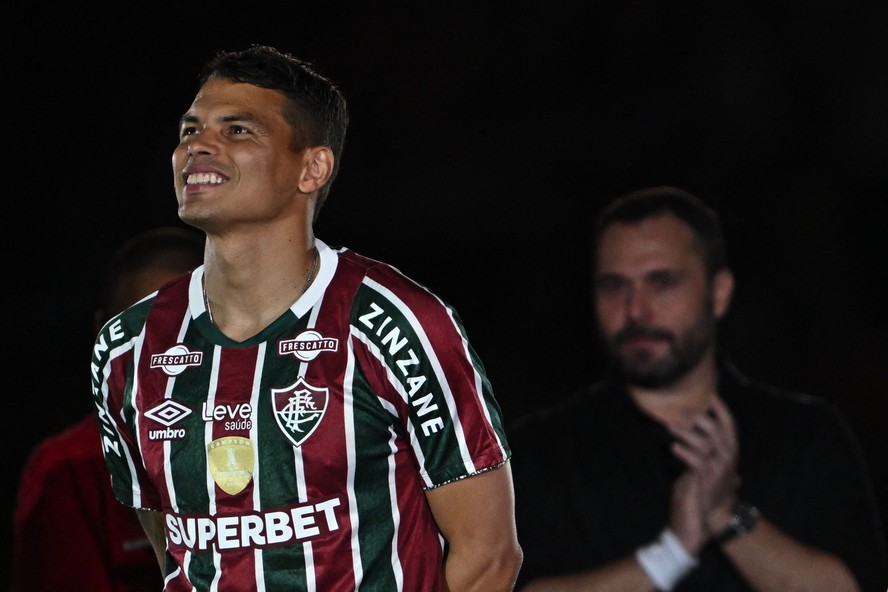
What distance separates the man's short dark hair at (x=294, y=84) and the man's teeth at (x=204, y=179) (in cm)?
16

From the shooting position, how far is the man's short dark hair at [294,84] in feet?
6.58

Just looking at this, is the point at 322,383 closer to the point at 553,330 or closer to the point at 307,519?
the point at 307,519

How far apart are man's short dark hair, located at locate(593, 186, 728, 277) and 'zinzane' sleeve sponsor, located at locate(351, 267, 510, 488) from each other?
1374 mm

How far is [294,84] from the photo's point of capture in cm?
203

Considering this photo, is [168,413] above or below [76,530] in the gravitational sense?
above

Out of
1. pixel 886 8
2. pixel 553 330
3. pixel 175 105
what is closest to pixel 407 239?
pixel 553 330

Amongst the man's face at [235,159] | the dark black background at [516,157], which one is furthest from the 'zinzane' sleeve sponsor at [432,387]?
the dark black background at [516,157]

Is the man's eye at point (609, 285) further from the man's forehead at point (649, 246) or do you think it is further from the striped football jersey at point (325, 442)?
the striped football jersey at point (325, 442)

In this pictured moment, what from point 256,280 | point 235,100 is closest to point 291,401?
point 256,280

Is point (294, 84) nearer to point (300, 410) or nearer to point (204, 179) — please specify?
point (204, 179)

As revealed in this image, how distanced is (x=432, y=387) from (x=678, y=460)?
1291 millimetres

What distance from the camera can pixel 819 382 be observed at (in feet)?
10.8

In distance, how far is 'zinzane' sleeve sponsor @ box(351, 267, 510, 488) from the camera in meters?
1.82

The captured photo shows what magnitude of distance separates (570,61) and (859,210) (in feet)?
3.24
